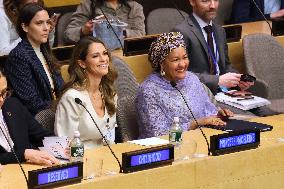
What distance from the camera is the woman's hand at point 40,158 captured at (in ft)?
14.5

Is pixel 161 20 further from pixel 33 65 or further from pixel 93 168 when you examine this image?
pixel 93 168

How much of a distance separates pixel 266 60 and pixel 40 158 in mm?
2827

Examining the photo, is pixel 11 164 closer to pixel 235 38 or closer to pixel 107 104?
pixel 107 104

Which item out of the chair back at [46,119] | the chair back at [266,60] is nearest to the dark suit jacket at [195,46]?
the chair back at [266,60]

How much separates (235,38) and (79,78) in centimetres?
201

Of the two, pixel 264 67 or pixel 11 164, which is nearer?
pixel 11 164

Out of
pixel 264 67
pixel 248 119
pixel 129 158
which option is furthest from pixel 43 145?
pixel 264 67

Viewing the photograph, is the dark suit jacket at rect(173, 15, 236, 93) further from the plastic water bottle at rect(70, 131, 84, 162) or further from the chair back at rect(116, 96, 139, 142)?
the plastic water bottle at rect(70, 131, 84, 162)

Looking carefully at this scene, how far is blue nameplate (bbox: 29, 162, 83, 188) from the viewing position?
12.8 feet

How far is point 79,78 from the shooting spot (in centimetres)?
532

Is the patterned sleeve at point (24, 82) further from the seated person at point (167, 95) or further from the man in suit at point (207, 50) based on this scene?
the man in suit at point (207, 50)

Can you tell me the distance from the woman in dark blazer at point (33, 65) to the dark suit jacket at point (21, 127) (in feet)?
2.17

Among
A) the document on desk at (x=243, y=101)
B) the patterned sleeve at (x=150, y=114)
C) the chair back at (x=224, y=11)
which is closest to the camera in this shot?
the patterned sleeve at (x=150, y=114)

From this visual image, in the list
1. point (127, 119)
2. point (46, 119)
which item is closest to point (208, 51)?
point (127, 119)
